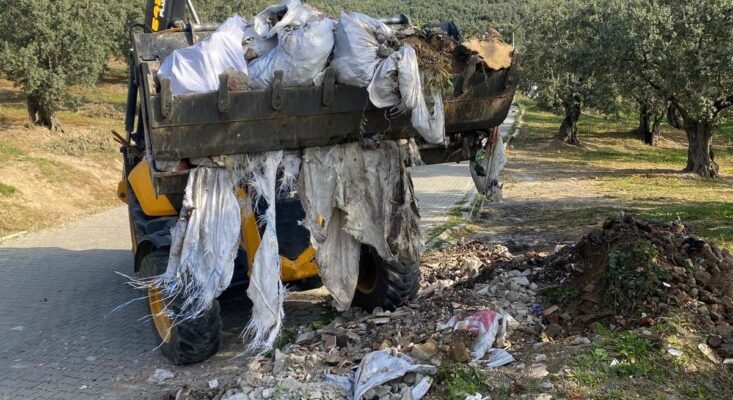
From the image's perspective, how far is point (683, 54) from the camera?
62.5 feet

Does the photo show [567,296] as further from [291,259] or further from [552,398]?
[291,259]

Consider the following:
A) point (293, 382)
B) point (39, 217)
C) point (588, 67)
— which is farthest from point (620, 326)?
point (588, 67)

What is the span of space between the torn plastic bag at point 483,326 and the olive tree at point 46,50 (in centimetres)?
1742

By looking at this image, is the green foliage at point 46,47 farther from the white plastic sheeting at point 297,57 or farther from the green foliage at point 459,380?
the green foliage at point 459,380

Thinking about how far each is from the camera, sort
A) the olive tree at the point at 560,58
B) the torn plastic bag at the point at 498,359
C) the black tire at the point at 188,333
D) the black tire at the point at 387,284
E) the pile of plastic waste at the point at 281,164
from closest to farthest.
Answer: the torn plastic bag at the point at 498,359, the pile of plastic waste at the point at 281,164, the black tire at the point at 188,333, the black tire at the point at 387,284, the olive tree at the point at 560,58

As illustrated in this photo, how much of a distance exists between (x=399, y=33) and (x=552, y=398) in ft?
9.92

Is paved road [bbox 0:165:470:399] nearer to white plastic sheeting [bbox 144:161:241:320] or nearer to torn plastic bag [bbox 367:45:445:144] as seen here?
white plastic sheeting [bbox 144:161:241:320]

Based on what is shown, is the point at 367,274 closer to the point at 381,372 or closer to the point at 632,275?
the point at 381,372

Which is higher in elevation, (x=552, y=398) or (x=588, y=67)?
(x=588, y=67)

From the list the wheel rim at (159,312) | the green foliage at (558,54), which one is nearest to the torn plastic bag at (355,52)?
the wheel rim at (159,312)

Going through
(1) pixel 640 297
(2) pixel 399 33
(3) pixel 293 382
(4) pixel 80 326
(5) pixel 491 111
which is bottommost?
(4) pixel 80 326

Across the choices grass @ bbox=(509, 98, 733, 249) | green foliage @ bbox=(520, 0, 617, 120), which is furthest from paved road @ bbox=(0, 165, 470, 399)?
green foliage @ bbox=(520, 0, 617, 120)

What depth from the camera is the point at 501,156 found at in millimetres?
6668

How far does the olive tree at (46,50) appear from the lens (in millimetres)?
19000
